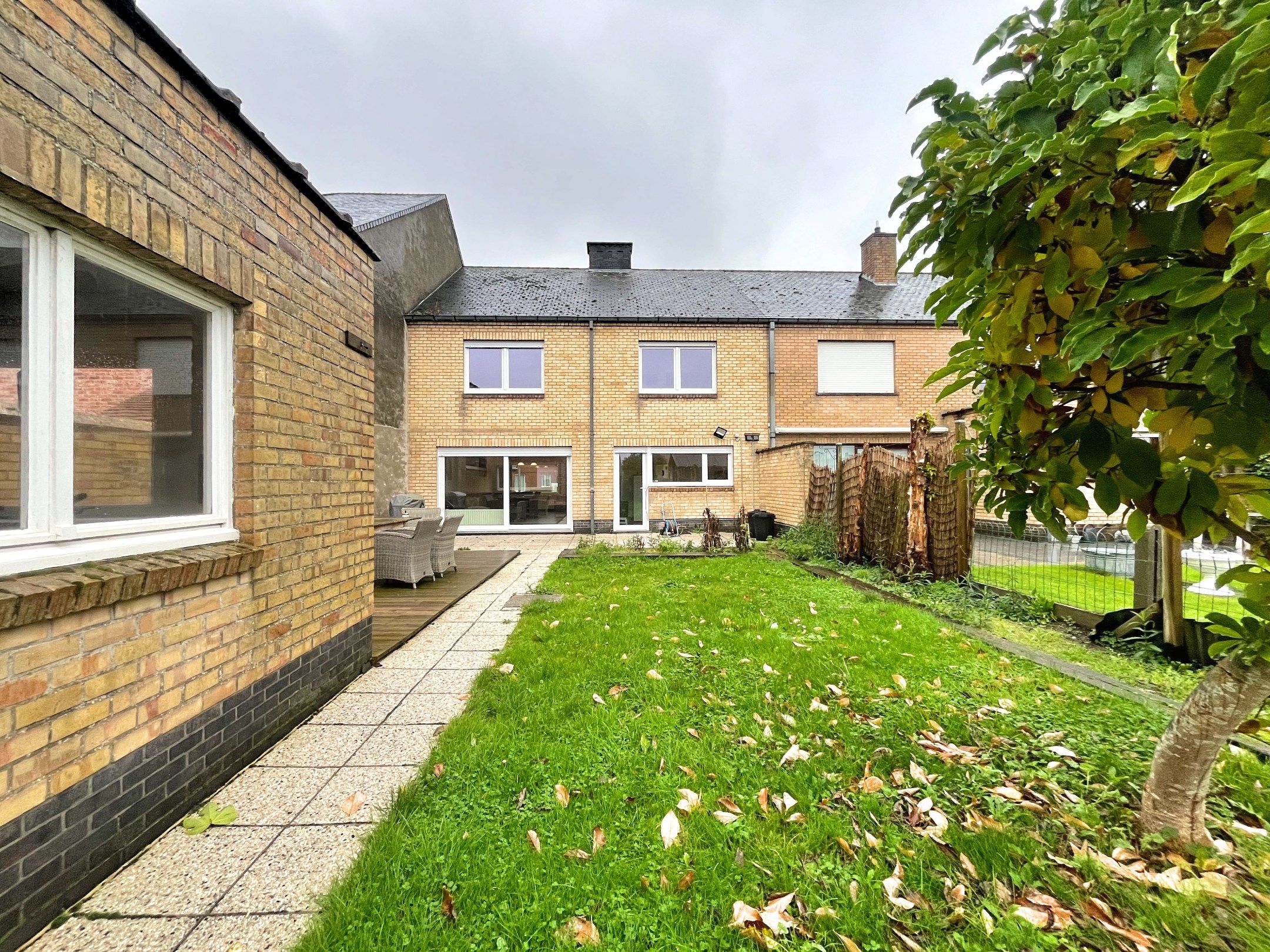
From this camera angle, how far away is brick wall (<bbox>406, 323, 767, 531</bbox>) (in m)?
12.8

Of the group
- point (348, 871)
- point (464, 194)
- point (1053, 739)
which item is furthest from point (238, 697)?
→ point (464, 194)

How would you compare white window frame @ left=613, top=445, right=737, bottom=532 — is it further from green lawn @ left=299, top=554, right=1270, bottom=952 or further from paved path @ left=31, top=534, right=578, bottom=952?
paved path @ left=31, top=534, right=578, bottom=952

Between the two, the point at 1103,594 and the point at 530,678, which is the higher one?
the point at 1103,594

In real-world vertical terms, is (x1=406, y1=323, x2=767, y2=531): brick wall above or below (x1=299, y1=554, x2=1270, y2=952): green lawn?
above

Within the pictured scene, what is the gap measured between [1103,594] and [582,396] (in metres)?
10.7

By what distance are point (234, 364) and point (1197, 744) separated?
404 centimetres

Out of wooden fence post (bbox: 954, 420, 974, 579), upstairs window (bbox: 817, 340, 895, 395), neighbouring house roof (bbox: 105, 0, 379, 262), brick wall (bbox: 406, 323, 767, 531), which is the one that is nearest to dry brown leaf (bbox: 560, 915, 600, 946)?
neighbouring house roof (bbox: 105, 0, 379, 262)

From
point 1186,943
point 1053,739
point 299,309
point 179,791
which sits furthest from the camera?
point 299,309

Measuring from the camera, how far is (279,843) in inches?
74.0

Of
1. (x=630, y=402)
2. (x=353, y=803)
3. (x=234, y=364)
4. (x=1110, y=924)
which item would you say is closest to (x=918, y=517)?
(x=1110, y=924)

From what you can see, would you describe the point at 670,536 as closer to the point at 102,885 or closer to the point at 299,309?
the point at 299,309

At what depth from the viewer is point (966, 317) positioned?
62.9 inches

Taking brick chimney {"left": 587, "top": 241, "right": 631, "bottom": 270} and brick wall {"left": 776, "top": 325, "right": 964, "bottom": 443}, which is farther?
brick chimney {"left": 587, "top": 241, "right": 631, "bottom": 270}

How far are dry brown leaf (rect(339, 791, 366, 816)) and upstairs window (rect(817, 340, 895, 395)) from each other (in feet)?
44.4
